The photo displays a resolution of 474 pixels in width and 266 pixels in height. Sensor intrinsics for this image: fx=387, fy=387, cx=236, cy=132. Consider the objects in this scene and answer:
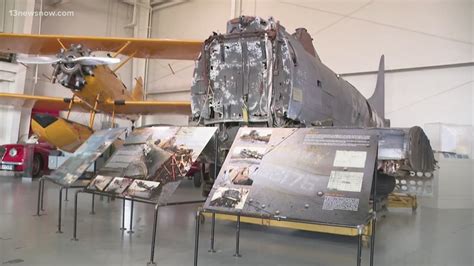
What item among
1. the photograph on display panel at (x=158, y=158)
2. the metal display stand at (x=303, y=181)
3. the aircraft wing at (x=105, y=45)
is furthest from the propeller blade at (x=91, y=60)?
the metal display stand at (x=303, y=181)

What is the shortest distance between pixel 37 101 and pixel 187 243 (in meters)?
9.82

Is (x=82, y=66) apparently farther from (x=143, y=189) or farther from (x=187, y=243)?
(x=143, y=189)

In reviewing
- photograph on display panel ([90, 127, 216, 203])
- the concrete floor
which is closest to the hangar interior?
the concrete floor

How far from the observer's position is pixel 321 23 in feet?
43.2

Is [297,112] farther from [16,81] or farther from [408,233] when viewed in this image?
[16,81]

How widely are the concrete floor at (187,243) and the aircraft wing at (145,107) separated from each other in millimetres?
4764

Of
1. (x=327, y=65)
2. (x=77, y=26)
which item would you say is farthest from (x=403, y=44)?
(x=77, y=26)

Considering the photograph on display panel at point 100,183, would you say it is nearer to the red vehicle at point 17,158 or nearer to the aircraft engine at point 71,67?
the aircraft engine at point 71,67

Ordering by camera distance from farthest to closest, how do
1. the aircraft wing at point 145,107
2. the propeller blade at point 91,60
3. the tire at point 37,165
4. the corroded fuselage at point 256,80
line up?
the tire at point 37,165, the aircraft wing at point 145,107, the propeller blade at point 91,60, the corroded fuselage at point 256,80

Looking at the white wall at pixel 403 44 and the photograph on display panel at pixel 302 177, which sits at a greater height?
the white wall at pixel 403 44

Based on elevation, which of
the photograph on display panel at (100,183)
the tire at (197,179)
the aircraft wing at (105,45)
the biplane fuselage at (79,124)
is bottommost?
the tire at (197,179)

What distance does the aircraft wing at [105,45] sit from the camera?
30.6 feet

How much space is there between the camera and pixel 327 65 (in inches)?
507

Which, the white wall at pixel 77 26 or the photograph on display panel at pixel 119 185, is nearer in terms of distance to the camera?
the photograph on display panel at pixel 119 185
